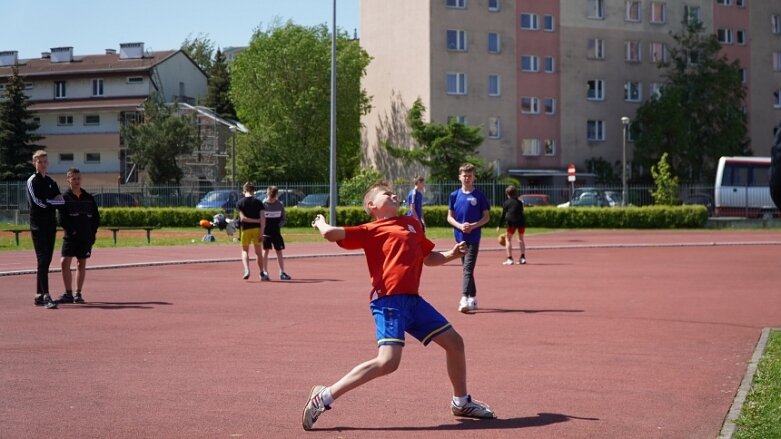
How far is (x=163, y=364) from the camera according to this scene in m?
10.3

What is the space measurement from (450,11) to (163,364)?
202 feet

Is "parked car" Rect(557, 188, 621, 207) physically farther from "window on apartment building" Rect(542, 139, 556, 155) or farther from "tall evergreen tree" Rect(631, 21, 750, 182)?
"tall evergreen tree" Rect(631, 21, 750, 182)

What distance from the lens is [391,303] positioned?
7.50m

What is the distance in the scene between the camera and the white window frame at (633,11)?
75.4m

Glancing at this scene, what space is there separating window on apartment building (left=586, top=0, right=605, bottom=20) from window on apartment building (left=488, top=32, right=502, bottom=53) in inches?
272

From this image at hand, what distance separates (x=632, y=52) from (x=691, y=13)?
5233 mm

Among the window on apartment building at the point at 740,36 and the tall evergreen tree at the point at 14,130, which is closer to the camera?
the tall evergreen tree at the point at 14,130

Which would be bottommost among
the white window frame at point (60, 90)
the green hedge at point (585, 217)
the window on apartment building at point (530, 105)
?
the green hedge at point (585, 217)

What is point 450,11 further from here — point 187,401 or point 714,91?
point 187,401

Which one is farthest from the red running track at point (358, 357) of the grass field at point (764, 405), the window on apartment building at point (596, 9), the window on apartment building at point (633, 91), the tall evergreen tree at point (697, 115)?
the window on apartment building at point (633, 91)

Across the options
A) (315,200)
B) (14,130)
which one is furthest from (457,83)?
(14,130)

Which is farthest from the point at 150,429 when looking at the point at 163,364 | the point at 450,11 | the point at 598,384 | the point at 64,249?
the point at 450,11

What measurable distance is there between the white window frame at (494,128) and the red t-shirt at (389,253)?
64.6 m

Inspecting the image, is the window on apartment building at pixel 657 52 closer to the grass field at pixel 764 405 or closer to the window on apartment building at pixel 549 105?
the window on apartment building at pixel 549 105
